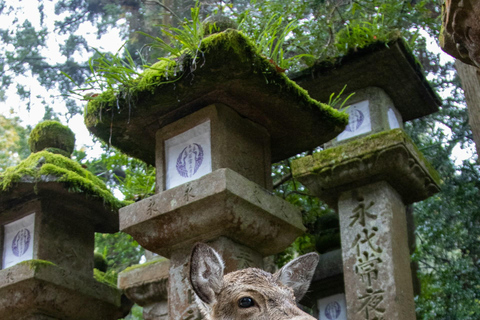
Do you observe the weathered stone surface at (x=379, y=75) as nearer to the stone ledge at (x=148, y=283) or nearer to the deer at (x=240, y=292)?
the stone ledge at (x=148, y=283)

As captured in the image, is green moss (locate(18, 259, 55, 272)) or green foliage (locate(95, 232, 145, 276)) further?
green foliage (locate(95, 232, 145, 276))

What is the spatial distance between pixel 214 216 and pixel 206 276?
1.61m

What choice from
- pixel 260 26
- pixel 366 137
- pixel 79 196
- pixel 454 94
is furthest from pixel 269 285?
pixel 454 94

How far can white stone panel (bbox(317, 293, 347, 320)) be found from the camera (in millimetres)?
6139

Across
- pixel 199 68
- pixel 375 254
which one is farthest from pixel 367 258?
pixel 199 68

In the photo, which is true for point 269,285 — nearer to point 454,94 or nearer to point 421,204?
point 421,204

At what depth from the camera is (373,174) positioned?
559 centimetres

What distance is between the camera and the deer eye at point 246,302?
9.34 ft

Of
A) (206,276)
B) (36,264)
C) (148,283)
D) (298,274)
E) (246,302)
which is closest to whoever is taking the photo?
(246,302)

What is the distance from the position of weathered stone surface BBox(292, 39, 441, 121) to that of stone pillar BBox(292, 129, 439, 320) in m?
0.82

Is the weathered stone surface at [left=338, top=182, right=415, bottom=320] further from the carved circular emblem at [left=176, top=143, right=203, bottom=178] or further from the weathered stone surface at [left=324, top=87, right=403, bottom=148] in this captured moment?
the carved circular emblem at [left=176, top=143, right=203, bottom=178]

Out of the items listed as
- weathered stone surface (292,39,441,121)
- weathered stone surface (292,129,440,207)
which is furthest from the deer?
weathered stone surface (292,39,441,121)

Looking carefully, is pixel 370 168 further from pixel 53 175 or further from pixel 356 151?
pixel 53 175

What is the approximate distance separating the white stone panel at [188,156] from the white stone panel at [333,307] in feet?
7.04
